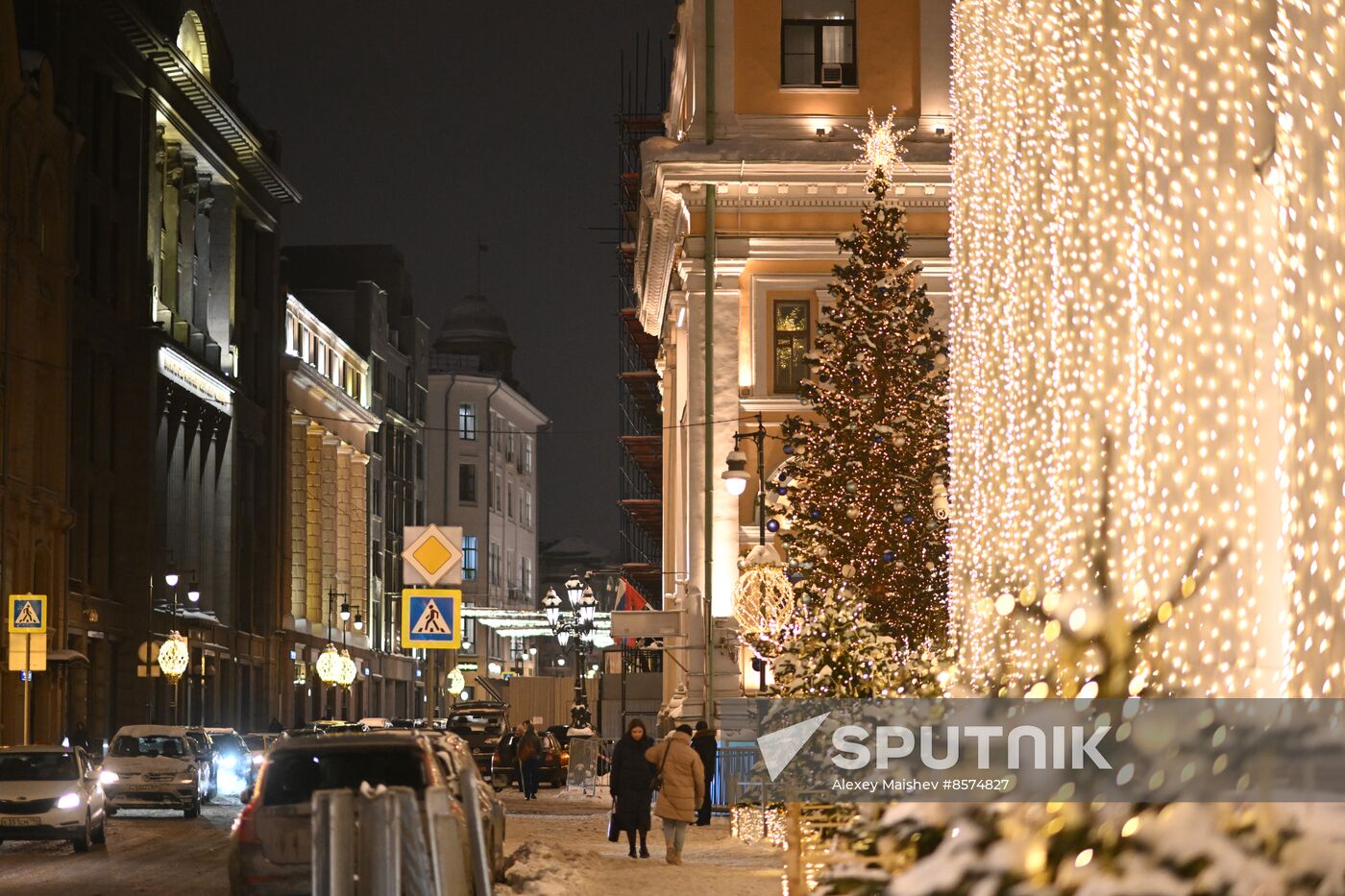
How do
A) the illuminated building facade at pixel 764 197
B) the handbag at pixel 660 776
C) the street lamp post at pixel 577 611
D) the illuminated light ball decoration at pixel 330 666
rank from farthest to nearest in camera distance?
the illuminated light ball decoration at pixel 330 666 < the street lamp post at pixel 577 611 < the illuminated building facade at pixel 764 197 < the handbag at pixel 660 776

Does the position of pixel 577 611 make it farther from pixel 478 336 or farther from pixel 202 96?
pixel 478 336

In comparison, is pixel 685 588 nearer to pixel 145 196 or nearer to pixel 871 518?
pixel 871 518

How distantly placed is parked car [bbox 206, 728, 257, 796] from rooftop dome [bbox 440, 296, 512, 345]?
4142 inches

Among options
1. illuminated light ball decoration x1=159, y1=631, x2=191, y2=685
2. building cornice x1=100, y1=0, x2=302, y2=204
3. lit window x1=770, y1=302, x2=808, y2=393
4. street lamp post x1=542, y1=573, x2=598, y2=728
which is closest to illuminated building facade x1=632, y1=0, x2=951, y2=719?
lit window x1=770, y1=302, x2=808, y2=393

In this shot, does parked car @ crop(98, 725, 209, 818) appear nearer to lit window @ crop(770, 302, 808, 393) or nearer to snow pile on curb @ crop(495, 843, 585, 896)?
lit window @ crop(770, 302, 808, 393)

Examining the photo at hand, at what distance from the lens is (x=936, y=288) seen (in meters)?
43.1

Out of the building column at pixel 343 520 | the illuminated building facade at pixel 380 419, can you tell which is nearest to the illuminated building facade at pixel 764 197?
the illuminated building facade at pixel 380 419

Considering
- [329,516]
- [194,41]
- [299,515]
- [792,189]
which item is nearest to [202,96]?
[194,41]

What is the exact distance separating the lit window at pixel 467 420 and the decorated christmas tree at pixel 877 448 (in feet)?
345

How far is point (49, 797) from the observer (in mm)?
28562

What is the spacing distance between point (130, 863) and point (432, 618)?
679cm

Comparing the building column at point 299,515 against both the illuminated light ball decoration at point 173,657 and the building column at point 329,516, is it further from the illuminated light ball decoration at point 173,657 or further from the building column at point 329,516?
the illuminated light ball decoration at point 173,657

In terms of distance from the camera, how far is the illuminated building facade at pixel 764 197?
42531 mm

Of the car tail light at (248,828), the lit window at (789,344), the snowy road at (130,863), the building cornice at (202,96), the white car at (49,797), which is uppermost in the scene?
the building cornice at (202,96)
